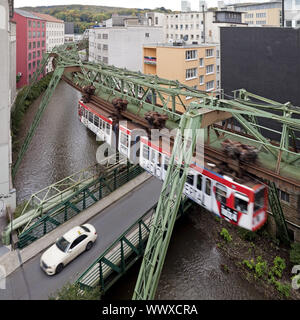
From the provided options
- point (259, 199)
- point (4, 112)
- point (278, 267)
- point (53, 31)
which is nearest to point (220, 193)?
point (259, 199)

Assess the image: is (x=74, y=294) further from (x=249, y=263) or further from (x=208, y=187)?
(x=249, y=263)

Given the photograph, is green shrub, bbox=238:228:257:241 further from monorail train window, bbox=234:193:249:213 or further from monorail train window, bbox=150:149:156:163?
monorail train window, bbox=150:149:156:163

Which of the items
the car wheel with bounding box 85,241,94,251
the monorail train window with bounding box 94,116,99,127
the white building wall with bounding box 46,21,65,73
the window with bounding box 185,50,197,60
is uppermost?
the white building wall with bounding box 46,21,65,73

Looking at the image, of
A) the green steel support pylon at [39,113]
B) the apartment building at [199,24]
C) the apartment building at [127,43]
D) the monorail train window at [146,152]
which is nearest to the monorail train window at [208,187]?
the monorail train window at [146,152]

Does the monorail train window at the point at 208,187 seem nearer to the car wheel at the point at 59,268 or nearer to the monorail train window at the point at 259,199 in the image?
the monorail train window at the point at 259,199

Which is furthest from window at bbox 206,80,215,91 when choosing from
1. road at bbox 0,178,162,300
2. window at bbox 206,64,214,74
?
road at bbox 0,178,162,300

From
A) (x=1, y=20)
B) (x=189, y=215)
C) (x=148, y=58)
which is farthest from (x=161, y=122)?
(x=148, y=58)

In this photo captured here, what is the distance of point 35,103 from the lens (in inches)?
1855

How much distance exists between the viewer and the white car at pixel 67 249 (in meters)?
12.9

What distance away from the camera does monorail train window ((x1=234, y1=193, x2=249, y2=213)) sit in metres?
10.9

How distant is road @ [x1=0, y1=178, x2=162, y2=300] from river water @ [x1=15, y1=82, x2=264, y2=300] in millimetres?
1913
